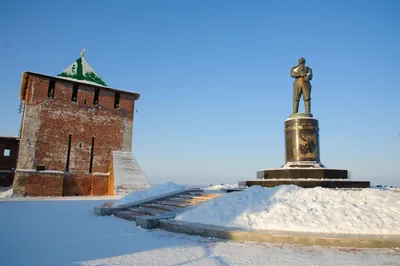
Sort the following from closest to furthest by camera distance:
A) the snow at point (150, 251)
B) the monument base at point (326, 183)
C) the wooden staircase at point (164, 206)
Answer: the snow at point (150, 251) < the wooden staircase at point (164, 206) < the monument base at point (326, 183)

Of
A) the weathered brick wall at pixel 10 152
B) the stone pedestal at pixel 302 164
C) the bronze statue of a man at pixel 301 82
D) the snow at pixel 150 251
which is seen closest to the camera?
the snow at pixel 150 251

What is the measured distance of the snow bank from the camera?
4.88 m

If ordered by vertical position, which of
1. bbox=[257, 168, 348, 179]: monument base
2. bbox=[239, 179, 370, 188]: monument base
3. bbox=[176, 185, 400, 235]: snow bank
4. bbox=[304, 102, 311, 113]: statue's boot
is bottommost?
bbox=[176, 185, 400, 235]: snow bank

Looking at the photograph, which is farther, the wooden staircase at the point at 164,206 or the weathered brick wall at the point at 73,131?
the weathered brick wall at the point at 73,131

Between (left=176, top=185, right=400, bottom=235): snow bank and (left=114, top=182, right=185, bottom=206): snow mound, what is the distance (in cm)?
376

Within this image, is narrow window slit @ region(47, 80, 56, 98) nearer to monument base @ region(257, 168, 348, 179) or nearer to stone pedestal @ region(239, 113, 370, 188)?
stone pedestal @ region(239, 113, 370, 188)

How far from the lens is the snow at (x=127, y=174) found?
16.7m

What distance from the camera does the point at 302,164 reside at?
30.4 ft

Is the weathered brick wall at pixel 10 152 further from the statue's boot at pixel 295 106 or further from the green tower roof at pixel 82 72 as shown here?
the statue's boot at pixel 295 106

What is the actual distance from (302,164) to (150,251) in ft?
21.8

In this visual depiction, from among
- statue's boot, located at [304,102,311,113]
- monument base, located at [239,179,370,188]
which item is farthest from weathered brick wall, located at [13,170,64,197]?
statue's boot, located at [304,102,311,113]

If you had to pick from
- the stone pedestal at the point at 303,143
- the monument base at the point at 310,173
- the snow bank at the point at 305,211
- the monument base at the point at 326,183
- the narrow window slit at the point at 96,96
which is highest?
the narrow window slit at the point at 96,96

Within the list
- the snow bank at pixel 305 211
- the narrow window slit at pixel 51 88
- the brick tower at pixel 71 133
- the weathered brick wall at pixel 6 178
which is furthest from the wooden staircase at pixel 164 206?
the weathered brick wall at pixel 6 178

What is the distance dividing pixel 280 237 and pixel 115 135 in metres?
18.3
